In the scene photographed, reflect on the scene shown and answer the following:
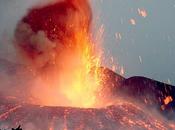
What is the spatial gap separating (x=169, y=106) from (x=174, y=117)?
16896 millimetres

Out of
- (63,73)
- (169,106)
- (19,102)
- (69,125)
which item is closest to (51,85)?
(63,73)

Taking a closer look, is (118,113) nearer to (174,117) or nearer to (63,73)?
(63,73)

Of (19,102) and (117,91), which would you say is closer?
(19,102)

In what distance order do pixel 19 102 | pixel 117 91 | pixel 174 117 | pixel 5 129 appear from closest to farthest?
pixel 5 129
pixel 19 102
pixel 117 91
pixel 174 117

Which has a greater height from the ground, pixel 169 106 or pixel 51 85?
pixel 51 85

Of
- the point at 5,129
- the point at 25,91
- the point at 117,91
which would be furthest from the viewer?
the point at 117,91

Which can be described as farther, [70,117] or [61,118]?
[70,117]

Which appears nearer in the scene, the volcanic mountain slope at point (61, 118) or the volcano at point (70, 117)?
the volcanic mountain slope at point (61, 118)

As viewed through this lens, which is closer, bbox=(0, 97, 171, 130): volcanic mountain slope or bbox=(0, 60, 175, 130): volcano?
bbox=(0, 97, 171, 130): volcanic mountain slope

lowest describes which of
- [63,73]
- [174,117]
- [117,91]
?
[174,117]

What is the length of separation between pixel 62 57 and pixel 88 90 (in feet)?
37.9

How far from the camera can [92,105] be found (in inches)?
3907

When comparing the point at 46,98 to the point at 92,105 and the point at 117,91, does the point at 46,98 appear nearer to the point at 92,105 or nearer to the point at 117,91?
the point at 92,105

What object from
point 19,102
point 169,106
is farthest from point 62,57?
point 169,106
